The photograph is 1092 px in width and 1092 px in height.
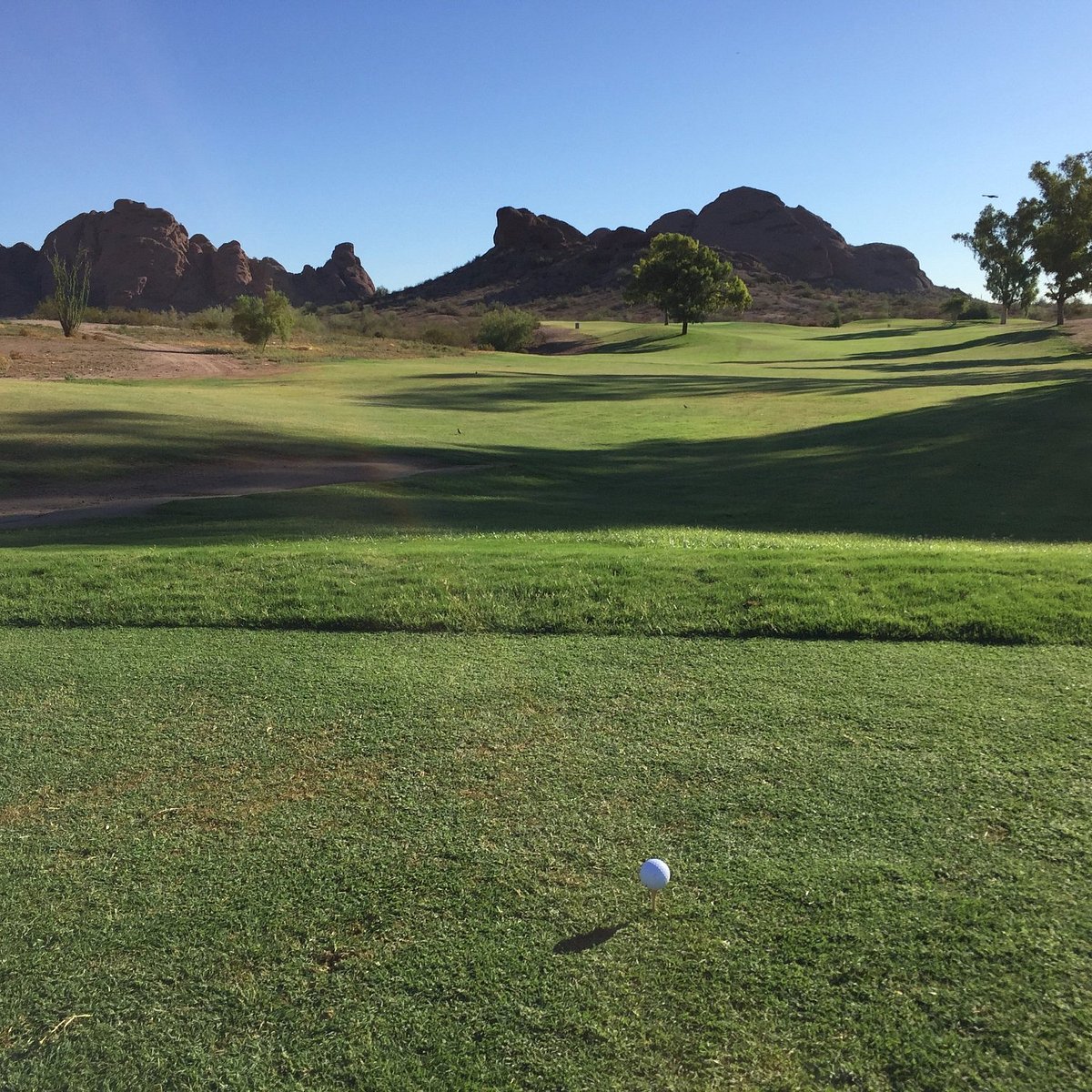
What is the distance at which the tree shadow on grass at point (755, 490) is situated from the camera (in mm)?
13375

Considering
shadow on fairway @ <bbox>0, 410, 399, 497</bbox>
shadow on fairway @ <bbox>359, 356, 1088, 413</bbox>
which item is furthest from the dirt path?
shadow on fairway @ <bbox>359, 356, 1088, 413</bbox>

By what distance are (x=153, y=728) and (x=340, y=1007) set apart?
2798 mm

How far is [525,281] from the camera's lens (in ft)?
517

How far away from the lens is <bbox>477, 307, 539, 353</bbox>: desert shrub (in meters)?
81.3

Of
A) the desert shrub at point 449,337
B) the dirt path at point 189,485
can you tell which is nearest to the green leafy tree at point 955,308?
the desert shrub at point 449,337

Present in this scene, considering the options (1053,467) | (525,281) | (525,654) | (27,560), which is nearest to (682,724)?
(525,654)

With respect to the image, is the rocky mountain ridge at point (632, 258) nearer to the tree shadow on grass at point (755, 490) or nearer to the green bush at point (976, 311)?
the green bush at point (976, 311)

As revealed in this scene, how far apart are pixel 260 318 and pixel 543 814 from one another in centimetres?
5642

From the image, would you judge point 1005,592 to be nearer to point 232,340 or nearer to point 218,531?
point 218,531

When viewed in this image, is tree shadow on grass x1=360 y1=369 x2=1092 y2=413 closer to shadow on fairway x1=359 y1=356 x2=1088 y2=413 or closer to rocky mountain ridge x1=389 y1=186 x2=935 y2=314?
shadow on fairway x1=359 y1=356 x2=1088 y2=413

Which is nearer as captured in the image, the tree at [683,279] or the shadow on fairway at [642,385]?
the shadow on fairway at [642,385]

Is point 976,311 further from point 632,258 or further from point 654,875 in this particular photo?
point 654,875

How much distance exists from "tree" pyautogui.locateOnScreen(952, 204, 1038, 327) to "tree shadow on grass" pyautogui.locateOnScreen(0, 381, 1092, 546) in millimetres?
66695

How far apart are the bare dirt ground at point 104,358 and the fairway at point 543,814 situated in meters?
33.4
